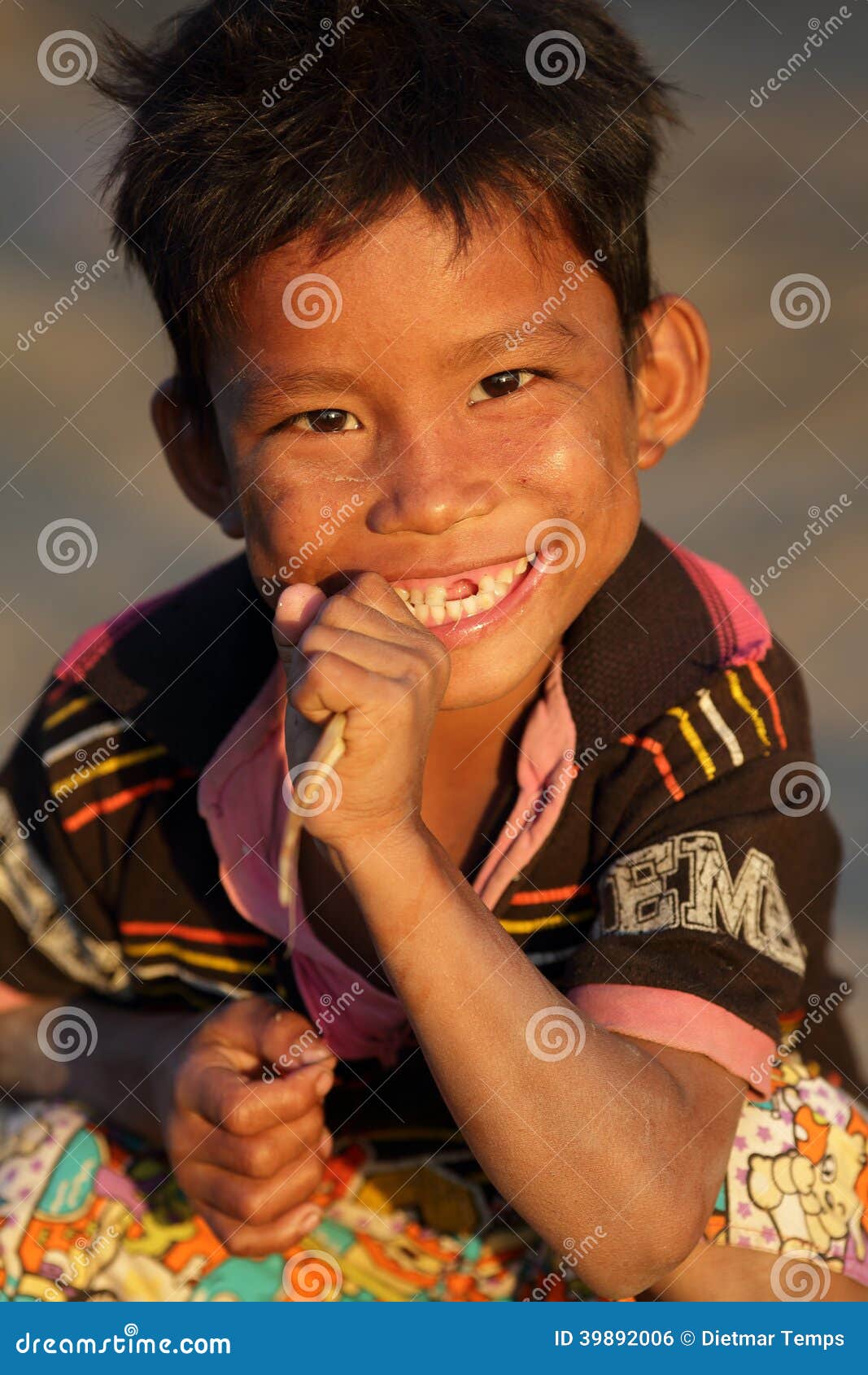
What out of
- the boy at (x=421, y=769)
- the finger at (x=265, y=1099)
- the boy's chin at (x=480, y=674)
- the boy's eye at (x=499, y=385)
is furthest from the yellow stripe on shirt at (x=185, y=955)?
the boy's eye at (x=499, y=385)

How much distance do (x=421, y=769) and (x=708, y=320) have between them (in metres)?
2.09

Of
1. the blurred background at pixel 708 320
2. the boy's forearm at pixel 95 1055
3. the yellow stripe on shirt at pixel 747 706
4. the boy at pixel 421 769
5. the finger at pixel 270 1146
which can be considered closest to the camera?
the boy at pixel 421 769

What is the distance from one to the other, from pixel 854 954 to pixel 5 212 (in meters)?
2.34

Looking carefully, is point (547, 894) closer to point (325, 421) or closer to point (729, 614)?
point (729, 614)

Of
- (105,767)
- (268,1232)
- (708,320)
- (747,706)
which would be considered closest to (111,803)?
(105,767)

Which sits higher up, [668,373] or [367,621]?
[668,373]

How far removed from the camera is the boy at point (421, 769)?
1292mm

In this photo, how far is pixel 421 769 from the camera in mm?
1265

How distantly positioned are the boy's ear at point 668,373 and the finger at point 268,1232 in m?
0.90

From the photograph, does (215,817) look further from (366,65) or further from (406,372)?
(366,65)

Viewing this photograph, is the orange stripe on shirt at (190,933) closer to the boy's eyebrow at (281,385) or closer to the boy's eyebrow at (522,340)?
the boy's eyebrow at (281,385)

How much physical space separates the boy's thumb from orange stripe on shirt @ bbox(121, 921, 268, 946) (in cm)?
57

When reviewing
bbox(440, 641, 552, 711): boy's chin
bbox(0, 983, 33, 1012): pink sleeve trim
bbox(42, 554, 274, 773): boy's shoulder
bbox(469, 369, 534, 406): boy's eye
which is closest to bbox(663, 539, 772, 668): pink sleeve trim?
bbox(440, 641, 552, 711): boy's chin

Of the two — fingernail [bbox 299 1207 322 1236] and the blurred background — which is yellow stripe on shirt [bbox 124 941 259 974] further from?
the blurred background
